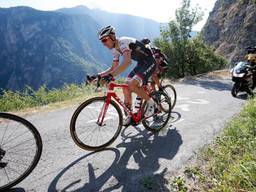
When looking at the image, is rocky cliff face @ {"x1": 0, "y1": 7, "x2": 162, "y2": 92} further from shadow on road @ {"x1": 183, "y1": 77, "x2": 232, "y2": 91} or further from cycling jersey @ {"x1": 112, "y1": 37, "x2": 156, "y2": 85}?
cycling jersey @ {"x1": 112, "y1": 37, "x2": 156, "y2": 85}

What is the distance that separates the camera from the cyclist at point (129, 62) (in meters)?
5.11

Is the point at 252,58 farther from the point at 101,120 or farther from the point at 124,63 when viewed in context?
the point at 101,120

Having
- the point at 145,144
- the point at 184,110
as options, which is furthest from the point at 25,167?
the point at 184,110

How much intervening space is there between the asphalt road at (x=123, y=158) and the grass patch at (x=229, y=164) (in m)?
0.35

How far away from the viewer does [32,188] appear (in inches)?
151

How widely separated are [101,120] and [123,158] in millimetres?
914

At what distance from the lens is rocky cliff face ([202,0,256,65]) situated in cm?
6831

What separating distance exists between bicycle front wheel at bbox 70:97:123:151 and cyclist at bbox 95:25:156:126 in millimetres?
334

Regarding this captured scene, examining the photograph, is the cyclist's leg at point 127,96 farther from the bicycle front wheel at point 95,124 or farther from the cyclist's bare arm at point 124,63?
the cyclist's bare arm at point 124,63

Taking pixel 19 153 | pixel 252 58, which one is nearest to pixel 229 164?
pixel 19 153

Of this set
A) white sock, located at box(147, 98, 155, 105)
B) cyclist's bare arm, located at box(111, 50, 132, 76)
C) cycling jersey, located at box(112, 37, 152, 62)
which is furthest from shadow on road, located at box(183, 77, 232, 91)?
cyclist's bare arm, located at box(111, 50, 132, 76)

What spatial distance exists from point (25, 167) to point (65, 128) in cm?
250

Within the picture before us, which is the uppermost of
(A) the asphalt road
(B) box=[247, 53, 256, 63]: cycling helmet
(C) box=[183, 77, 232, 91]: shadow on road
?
(B) box=[247, 53, 256, 63]: cycling helmet

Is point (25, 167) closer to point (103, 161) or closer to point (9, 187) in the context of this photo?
point (9, 187)
